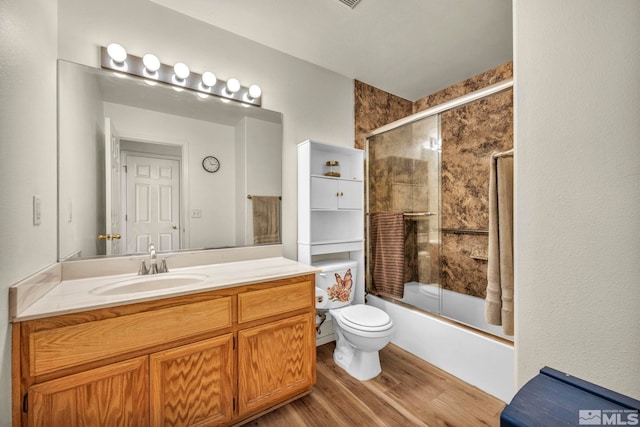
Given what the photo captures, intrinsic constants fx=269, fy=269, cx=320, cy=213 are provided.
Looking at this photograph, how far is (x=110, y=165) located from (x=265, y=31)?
4.57 feet

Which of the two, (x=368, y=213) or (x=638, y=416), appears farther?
(x=368, y=213)

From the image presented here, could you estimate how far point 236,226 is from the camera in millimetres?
1978

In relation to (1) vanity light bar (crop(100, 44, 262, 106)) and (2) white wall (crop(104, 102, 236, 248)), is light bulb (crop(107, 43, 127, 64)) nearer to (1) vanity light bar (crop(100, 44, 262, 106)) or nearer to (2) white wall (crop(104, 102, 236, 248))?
(1) vanity light bar (crop(100, 44, 262, 106))

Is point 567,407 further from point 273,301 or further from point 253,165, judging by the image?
point 253,165

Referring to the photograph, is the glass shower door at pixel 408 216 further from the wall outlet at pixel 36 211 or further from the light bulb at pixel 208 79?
the wall outlet at pixel 36 211

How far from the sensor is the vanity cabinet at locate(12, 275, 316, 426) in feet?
3.25

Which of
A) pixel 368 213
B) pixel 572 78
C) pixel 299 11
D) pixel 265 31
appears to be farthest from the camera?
pixel 368 213

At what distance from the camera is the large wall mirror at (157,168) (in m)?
1.49

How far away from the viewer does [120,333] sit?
3.66 feet

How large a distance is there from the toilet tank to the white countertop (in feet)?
1.28

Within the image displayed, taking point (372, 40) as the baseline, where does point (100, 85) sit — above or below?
below

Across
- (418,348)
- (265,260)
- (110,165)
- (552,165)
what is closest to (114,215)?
(110,165)

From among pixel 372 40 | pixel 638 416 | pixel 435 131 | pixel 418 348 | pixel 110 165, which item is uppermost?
pixel 372 40

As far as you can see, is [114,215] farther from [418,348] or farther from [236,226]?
[418,348]
